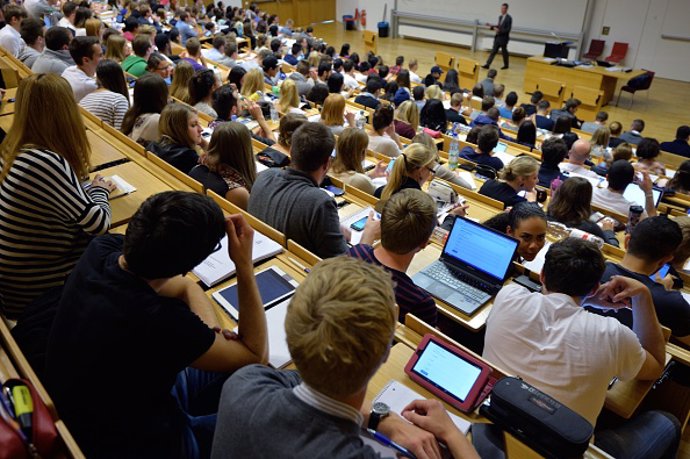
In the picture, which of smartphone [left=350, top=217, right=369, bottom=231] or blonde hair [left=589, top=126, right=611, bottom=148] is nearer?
smartphone [left=350, top=217, right=369, bottom=231]

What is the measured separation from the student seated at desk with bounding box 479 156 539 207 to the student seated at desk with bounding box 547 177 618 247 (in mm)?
335

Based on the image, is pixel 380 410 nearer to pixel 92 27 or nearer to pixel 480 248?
pixel 480 248

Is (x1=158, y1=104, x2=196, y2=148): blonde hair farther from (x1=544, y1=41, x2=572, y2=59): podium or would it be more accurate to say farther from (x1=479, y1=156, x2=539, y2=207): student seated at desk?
(x1=544, y1=41, x2=572, y2=59): podium

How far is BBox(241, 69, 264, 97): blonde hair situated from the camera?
629 centimetres

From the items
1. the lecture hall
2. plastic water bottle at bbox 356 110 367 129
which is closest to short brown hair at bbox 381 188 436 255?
the lecture hall

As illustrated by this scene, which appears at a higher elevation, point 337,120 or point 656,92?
point 337,120

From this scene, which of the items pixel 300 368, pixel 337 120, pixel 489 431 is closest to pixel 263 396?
pixel 300 368

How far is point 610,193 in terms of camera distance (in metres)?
4.69

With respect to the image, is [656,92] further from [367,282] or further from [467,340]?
[367,282]

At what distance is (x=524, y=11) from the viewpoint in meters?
13.5

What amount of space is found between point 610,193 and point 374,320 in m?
4.44

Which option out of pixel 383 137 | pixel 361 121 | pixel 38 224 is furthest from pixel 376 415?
pixel 361 121

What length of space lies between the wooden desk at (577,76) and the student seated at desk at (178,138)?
→ 978 cm

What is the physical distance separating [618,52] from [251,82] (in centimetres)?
1051
